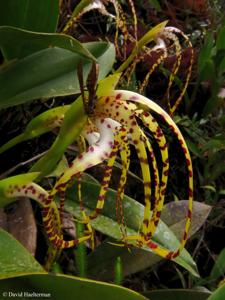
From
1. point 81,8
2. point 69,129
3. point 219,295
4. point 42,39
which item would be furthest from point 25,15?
point 219,295

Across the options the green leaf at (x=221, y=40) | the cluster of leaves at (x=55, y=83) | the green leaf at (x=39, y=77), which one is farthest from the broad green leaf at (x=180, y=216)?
the green leaf at (x=221, y=40)

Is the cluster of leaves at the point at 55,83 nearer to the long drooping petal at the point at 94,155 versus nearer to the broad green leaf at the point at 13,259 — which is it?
the broad green leaf at the point at 13,259

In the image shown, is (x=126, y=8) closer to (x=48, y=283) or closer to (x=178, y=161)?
(x=178, y=161)

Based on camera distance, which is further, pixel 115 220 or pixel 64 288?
pixel 115 220

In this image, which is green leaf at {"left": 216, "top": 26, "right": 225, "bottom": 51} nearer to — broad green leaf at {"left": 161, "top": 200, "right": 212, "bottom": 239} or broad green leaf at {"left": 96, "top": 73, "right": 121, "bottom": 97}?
broad green leaf at {"left": 161, "top": 200, "right": 212, "bottom": 239}

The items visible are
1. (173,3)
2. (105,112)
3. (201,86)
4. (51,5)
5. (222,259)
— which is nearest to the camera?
(105,112)

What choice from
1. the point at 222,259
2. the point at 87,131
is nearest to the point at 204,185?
the point at 222,259

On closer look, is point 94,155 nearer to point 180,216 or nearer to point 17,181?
point 17,181
